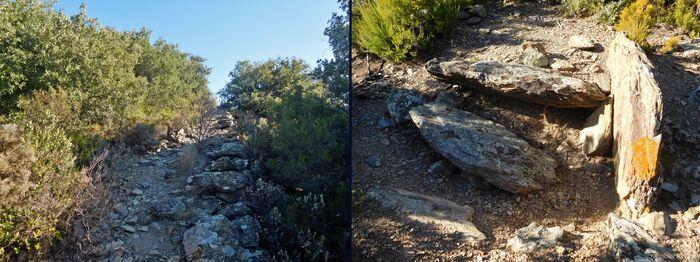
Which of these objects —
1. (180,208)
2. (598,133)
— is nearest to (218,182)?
(180,208)

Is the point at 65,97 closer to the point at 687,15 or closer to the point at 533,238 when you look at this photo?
the point at 533,238

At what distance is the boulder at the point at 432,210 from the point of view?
8.26 ft

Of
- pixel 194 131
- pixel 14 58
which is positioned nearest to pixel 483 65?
pixel 194 131

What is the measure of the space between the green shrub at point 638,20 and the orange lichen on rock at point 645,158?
169cm

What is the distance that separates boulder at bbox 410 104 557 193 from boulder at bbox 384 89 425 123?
0.75 ft

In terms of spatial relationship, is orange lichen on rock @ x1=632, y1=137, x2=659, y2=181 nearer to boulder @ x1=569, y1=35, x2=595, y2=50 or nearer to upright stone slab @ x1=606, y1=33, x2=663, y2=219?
upright stone slab @ x1=606, y1=33, x2=663, y2=219

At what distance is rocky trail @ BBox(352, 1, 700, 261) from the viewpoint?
97.5 inches

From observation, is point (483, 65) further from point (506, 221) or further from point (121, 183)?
point (121, 183)

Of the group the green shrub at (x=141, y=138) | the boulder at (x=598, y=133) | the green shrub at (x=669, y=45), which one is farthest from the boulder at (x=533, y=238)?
the green shrub at (x=669, y=45)

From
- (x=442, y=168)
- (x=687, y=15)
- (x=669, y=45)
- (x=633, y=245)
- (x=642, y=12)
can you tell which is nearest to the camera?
(x=633, y=245)

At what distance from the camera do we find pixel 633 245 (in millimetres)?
2359

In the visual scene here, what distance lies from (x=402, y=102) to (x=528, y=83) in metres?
0.95

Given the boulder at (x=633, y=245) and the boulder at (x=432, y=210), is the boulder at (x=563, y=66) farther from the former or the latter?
the boulder at (x=432, y=210)

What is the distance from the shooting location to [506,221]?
104 inches
